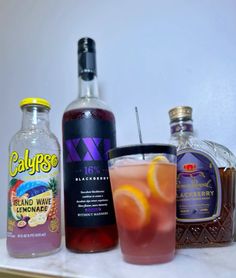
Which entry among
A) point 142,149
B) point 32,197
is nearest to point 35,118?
point 32,197

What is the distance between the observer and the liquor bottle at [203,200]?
534 millimetres

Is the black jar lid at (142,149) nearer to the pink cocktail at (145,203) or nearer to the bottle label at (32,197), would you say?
the pink cocktail at (145,203)

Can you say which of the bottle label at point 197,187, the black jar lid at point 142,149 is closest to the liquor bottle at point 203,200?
the bottle label at point 197,187

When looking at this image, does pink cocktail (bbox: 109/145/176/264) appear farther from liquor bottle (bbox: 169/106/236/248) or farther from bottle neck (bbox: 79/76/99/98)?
bottle neck (bbox: 79/76/99/98)

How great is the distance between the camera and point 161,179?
45 cm

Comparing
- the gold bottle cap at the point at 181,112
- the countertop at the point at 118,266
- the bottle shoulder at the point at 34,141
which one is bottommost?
the countertop at the point at 118,266

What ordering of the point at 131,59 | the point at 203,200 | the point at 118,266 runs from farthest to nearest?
the point at 131,59 → the point at 203,200 → the point at 118,266

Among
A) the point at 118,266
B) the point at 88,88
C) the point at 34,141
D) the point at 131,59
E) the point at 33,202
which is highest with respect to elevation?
the point at 131,59

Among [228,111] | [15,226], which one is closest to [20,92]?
[15,226]

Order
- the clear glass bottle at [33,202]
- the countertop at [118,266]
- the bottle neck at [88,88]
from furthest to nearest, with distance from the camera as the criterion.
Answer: the bottle neck at [88,88], the clear glass bottle at [33,202], the countertop at [118,266]

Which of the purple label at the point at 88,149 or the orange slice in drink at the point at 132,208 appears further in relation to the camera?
the purple label at the point at 88,149

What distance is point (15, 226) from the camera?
529 millimetres

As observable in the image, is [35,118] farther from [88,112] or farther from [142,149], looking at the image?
[142,149]

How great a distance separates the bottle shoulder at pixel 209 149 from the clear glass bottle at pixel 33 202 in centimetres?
24
